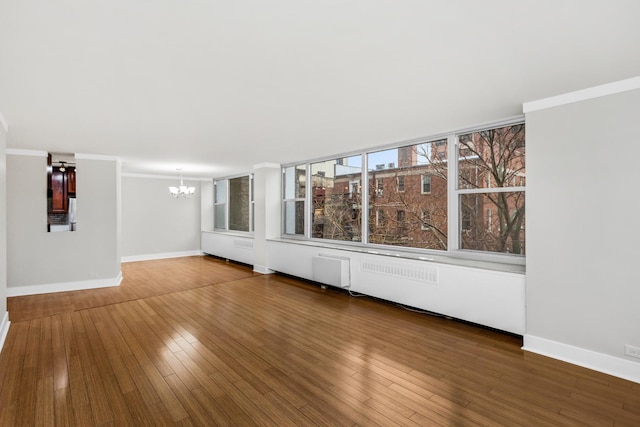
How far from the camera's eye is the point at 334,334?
11.5 ft

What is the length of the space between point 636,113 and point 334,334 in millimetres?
3445

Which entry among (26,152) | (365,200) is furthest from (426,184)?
(26,152)

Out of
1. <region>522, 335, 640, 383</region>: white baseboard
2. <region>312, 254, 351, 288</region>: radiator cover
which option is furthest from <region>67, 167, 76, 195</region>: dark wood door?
<region>522, 335, 640, 383</region>: white baseboard

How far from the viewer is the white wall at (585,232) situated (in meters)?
2.56

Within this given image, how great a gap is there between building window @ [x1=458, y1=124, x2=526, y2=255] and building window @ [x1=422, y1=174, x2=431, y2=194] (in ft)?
1.43

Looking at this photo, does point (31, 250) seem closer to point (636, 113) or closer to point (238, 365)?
point (238, 365)

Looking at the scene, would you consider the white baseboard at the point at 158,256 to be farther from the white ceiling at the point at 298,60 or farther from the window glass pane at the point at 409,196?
the window glass pane at the point at 409,196

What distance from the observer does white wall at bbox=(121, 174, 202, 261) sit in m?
8.59

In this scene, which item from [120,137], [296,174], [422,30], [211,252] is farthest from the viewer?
[211,252]

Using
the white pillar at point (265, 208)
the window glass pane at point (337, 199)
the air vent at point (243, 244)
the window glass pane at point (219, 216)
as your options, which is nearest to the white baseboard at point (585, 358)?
the window glass pane at point (337, 199)

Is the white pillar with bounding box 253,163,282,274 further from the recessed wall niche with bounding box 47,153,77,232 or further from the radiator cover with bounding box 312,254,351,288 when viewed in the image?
the recessed wall niche with bounding box 47,153,77,232

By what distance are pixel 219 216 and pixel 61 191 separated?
471 centimetres

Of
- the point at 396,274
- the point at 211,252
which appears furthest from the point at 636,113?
the point at 211,252

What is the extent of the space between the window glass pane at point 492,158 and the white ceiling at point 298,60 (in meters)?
0.37
